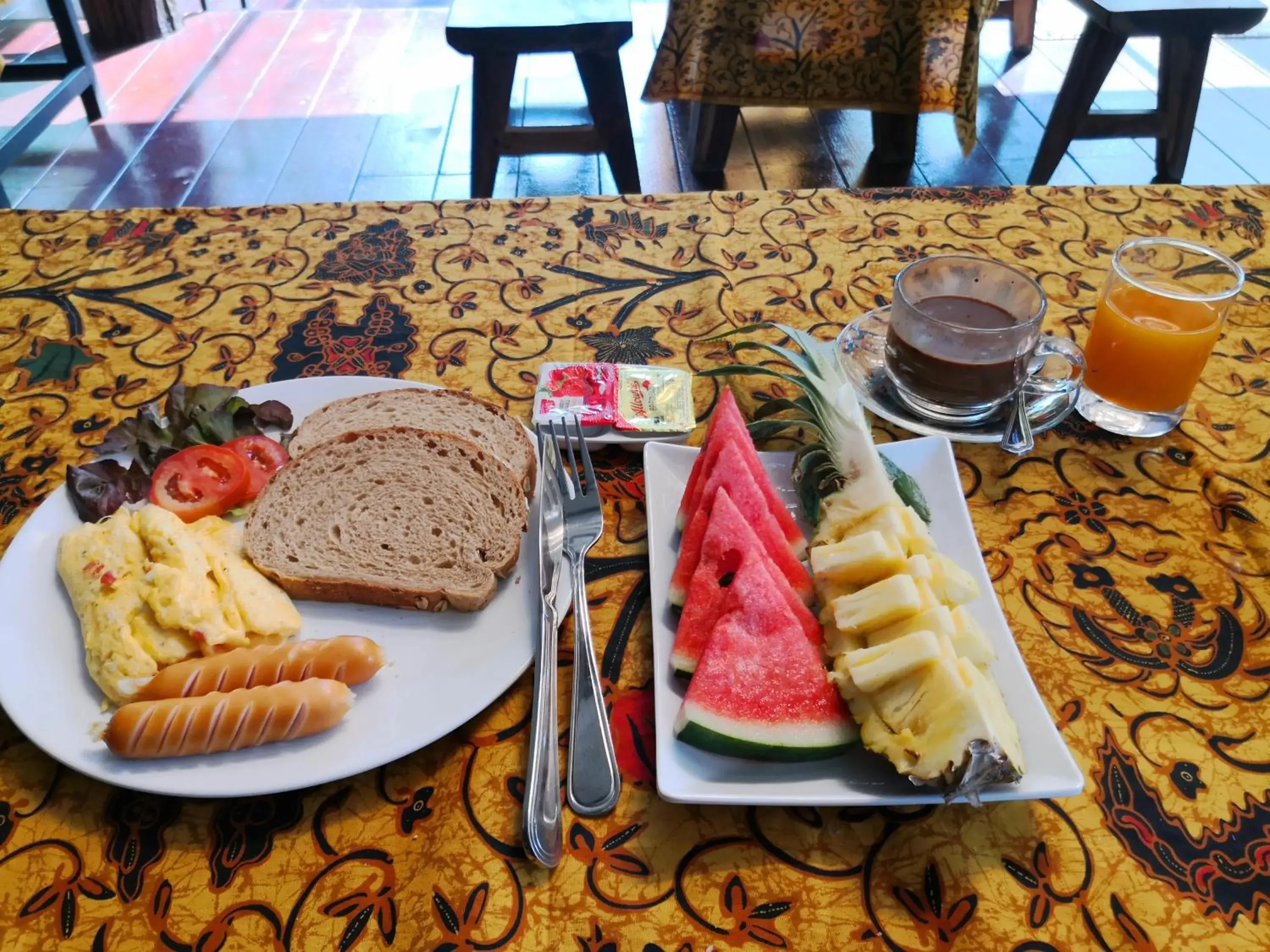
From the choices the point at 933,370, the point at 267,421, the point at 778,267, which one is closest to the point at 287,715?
the point at 267,421

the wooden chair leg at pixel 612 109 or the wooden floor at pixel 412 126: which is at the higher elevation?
the wooden chair leg at pixel 612 109

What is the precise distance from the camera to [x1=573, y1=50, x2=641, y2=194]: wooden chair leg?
287 cm

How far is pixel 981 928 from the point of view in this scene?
82cm

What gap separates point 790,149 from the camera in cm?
409

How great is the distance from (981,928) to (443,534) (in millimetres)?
758

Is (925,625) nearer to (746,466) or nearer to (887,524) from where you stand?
(887,524)

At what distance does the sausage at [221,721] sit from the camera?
2.84 feet

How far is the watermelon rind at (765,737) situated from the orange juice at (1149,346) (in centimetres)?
79

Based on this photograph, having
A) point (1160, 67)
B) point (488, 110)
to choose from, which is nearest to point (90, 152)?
point (488, 110)

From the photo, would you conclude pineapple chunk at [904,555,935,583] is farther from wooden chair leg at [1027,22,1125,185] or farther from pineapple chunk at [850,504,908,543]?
wooden chair leg at [1027,22,1125,185]

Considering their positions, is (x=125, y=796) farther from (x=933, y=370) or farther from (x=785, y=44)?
(x=785, y=44)

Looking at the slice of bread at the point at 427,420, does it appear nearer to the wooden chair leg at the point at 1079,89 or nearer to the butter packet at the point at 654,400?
the butter packet at the point at 654,400

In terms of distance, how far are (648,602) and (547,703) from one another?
9.2 inches

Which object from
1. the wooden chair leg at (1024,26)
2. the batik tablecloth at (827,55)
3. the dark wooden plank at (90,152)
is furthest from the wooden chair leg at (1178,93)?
the dark wooden plank at (90,152)
